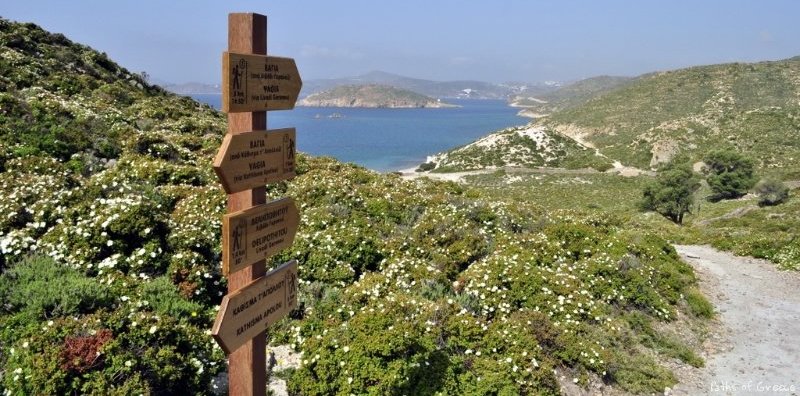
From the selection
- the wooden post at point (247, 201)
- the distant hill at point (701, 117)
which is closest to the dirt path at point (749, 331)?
the wooden post at point (247, 201)

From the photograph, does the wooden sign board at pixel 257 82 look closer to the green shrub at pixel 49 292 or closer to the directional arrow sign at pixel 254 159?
the directional arrow sign at pixel 254 159

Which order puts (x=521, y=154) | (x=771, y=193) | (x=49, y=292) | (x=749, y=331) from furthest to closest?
1. (x=521, y=154)
2. (x=771, y=193)
3. (x=749, y=331)
4. (x=49, y=292)

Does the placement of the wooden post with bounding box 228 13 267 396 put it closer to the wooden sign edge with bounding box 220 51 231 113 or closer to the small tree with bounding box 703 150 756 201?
the wooden sign edge with bounding box 220 51 231 113

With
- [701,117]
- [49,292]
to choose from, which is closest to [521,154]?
[701,117]

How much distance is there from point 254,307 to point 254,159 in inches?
45.8

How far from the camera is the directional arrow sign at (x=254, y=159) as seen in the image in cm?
372

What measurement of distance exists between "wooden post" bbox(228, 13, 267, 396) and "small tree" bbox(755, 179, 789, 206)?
37652 mm

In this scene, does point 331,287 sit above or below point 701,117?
below

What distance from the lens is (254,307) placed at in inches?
163

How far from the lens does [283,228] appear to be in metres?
4.48

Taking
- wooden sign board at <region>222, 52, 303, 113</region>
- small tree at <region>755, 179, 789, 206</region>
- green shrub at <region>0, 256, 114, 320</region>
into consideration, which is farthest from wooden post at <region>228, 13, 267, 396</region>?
small tree at <region>755, 179, 789, 206</region>

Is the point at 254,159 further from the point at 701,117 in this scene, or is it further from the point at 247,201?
the point at 701,117

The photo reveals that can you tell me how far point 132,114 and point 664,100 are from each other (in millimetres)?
91837

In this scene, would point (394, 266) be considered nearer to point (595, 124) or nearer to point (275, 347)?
point (275, 347)
